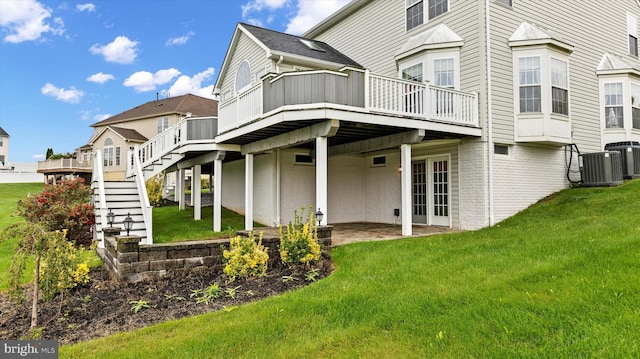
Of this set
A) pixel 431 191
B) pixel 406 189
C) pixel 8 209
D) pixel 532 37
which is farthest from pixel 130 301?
pixel 8 209

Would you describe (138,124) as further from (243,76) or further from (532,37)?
(532,37)

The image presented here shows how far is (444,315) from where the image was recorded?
3900 millimetres

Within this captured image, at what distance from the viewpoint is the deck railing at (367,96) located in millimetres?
8375

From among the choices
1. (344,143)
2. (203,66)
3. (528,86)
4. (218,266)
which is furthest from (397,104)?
(203,66)

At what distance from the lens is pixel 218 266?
685cm

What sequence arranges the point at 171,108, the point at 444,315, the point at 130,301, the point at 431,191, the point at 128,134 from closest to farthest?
the point at 444,315
the point at 130,301
the point at 431,191
the point at 128,134
the point at 171,108

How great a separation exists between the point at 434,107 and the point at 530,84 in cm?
367

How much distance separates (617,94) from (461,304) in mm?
13790

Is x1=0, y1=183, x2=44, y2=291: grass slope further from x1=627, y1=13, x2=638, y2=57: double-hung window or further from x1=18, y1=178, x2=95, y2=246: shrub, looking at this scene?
x1=627, y1=13, x2=638, y2=57: double-hung window

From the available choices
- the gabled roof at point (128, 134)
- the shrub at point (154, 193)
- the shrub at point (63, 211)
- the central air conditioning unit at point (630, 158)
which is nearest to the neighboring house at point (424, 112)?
the central air conditioning unit at point (630, 158)

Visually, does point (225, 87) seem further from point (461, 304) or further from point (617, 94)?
point (617, 94)

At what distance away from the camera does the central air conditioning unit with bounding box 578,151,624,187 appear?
38.0ft

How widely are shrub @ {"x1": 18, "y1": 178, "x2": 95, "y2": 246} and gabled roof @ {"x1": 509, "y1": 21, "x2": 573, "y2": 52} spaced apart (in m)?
14.0

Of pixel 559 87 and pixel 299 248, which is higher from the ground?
pixel 559 87
